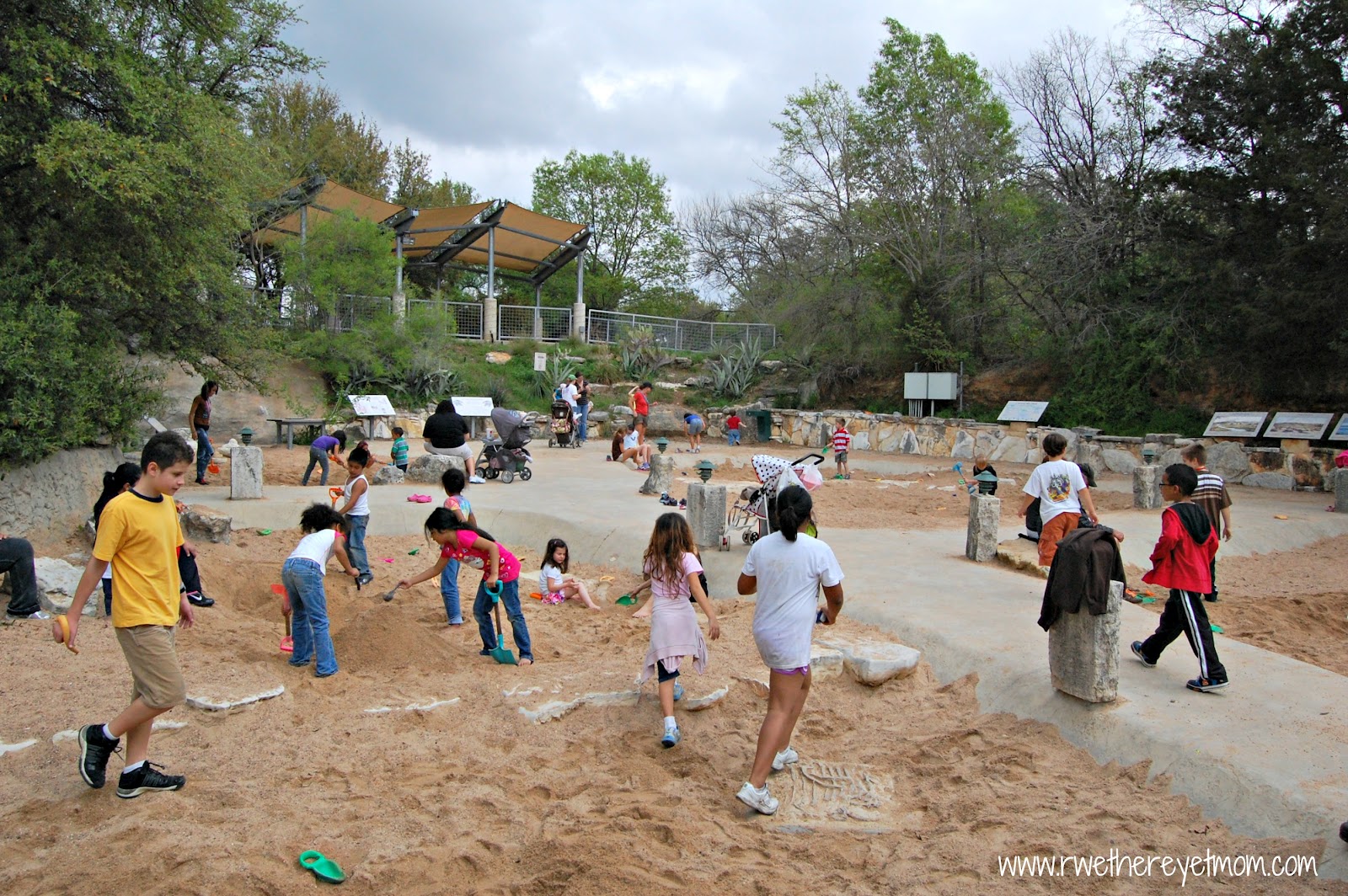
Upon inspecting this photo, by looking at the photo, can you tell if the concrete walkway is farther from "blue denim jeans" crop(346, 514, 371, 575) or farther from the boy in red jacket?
"blue denim jeans" crop(346, 514, 371, 575)

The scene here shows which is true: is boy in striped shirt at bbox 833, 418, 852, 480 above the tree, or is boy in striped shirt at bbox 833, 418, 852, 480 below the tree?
below

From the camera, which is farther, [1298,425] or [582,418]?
[582,418]

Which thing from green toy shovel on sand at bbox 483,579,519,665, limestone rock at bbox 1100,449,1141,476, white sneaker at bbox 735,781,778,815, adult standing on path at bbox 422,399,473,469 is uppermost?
adult standing on path at bbox 422,399,473,469

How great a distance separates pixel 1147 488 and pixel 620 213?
32.8m

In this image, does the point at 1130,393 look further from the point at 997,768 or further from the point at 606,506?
the point at 997,768

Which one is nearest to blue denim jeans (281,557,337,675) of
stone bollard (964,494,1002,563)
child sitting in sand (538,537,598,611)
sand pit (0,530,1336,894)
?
sand pit (0,530,1336,894)

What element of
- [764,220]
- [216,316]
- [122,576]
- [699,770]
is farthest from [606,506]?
[764,220]

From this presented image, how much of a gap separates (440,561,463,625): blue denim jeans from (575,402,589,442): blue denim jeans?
1439cm

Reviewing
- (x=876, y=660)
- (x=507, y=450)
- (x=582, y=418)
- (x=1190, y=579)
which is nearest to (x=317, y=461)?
(x=507, y=450)

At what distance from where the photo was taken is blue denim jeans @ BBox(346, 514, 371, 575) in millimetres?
8742

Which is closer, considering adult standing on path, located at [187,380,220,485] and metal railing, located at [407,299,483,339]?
adult standing on path, located at [187,380,220,485]

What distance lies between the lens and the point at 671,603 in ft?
17.0

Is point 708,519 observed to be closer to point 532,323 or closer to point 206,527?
point 206,527

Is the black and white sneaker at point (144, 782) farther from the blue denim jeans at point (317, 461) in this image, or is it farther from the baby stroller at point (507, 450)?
the baby stroller at point (507, 450)
